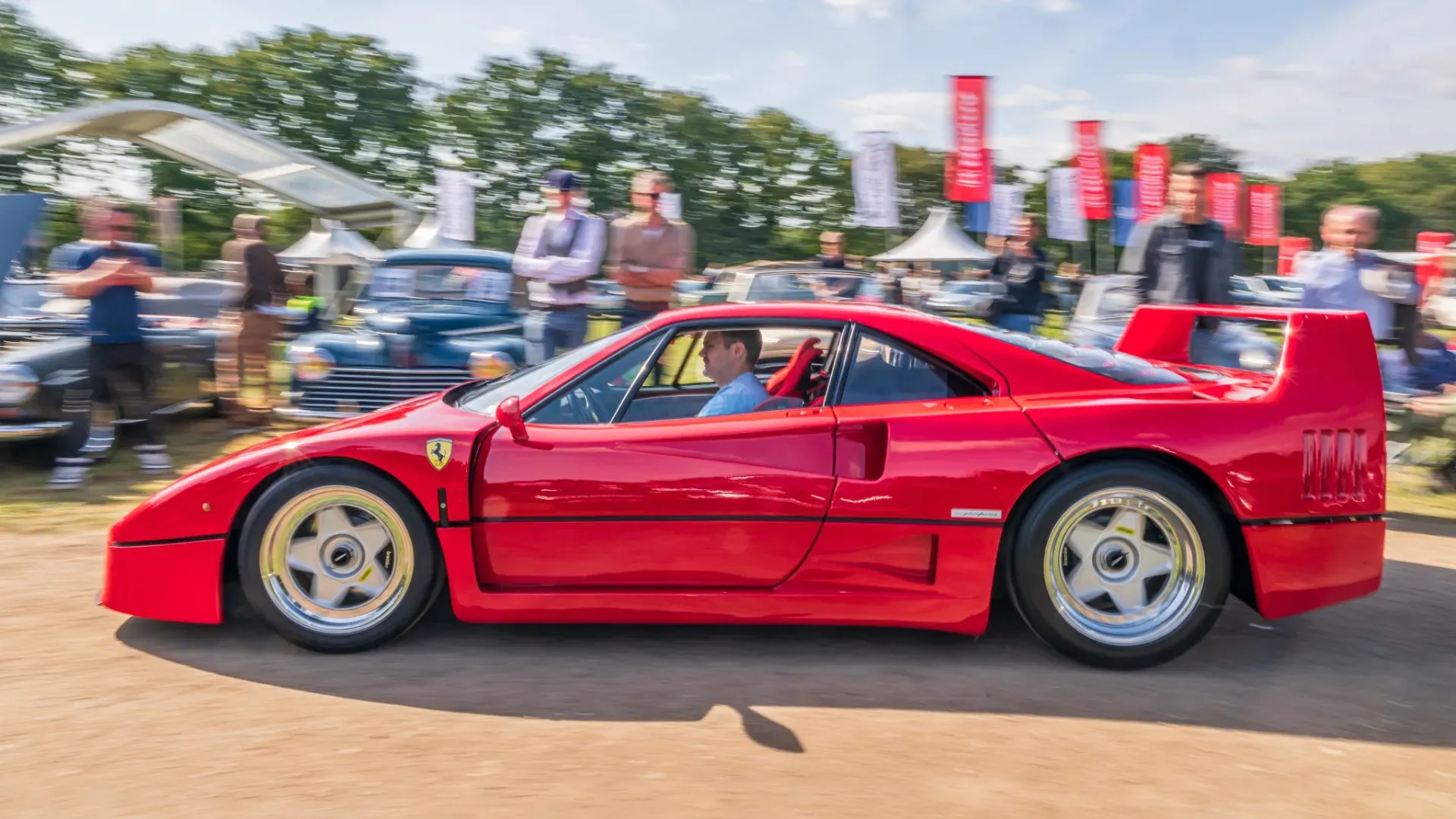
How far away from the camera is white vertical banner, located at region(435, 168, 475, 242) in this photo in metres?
22.4

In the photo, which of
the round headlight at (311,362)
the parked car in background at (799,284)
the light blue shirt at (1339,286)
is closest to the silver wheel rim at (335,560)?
the round headlight at (311,362)

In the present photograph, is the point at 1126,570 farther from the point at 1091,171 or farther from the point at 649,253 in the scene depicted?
the point at 1091,171

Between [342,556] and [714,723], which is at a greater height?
[342,556]

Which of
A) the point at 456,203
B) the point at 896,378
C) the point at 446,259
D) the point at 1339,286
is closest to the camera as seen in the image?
the point at 896,378

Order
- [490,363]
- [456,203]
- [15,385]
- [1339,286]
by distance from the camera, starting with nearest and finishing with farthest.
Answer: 1. [1339,286]
2. [15,385]
3. [490,363]
4. [456,203]

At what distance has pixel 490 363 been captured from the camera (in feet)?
25.5

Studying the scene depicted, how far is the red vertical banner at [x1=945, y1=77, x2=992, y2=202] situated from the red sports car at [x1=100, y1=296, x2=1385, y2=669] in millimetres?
18024

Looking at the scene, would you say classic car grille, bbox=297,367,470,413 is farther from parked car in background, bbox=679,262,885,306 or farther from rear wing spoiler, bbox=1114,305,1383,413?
rear wing spoiler, bbox=1114,305,1383,413

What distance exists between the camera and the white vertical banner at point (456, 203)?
2238 cm

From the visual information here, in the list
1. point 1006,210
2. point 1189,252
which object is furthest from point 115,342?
point 1006,210

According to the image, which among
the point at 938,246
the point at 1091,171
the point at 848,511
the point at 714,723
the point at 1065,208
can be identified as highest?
the point at 1091,171

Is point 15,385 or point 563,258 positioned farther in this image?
point 563,258

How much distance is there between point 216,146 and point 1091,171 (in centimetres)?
2254

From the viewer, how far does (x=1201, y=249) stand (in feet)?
18.4
